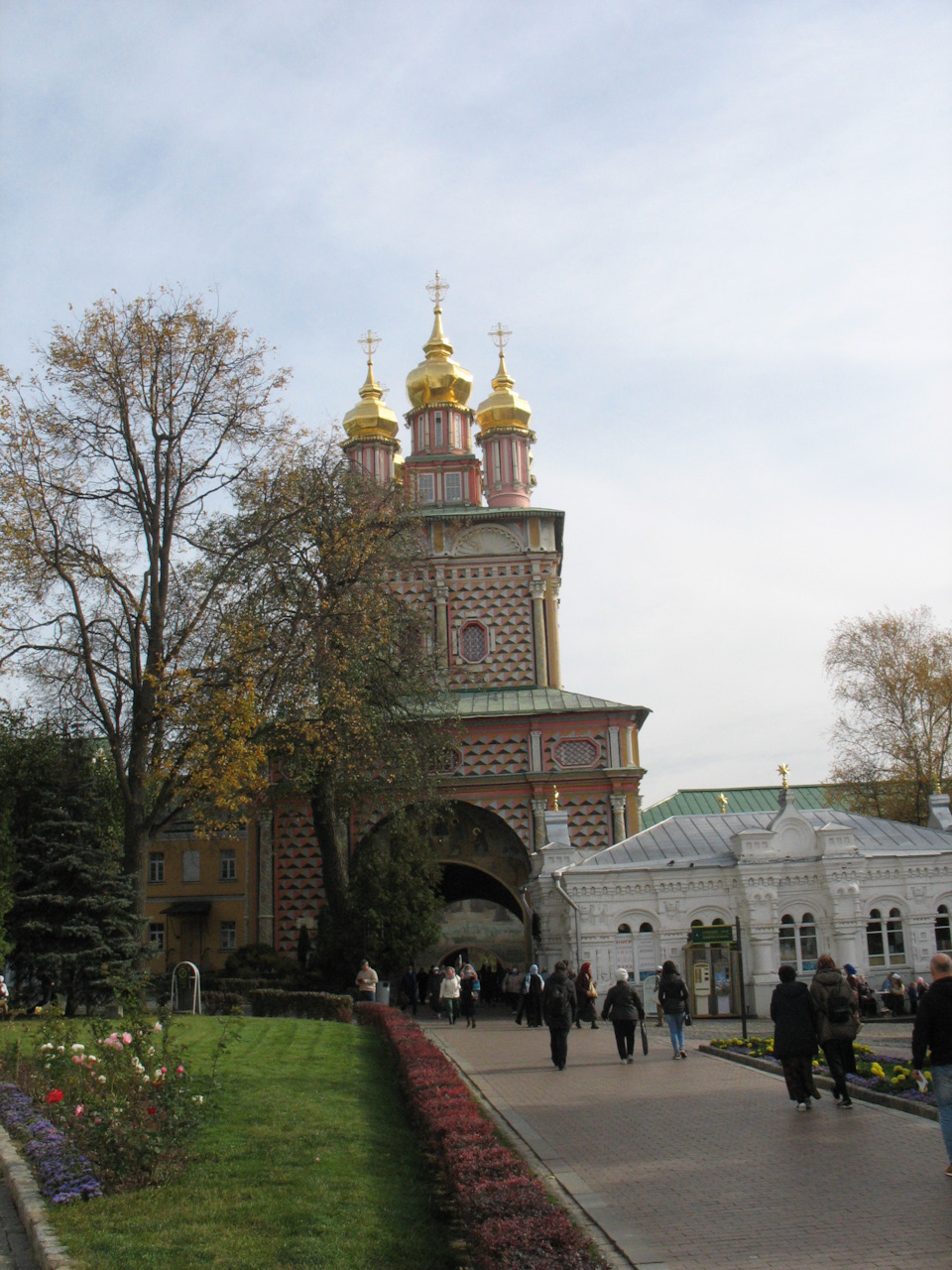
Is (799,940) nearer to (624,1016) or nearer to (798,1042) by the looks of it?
(624,1016)

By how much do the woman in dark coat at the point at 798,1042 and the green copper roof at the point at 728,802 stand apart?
93.5 ft

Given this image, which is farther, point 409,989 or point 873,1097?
point 409,989

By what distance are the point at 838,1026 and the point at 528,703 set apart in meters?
22.2

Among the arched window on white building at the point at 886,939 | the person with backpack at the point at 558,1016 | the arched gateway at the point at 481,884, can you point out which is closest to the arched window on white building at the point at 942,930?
the arched window on white building at the point at 886,939

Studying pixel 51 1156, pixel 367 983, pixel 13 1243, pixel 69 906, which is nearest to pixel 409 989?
pixel 367 983

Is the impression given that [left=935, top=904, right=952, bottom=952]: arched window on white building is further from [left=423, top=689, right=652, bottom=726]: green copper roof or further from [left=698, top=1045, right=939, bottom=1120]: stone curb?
[left=698, top=1045, right=939, bottom=1120]: stone curb

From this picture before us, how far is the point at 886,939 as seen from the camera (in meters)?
22.6

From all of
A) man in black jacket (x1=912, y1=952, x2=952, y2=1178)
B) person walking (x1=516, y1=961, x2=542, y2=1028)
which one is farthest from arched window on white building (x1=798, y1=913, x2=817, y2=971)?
man in black jacket (x1=912, y1=952, x2=952, y2=1178)

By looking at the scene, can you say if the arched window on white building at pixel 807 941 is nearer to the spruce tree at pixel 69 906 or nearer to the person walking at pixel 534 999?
the person walking at pixel 534 999

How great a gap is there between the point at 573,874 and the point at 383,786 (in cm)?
501

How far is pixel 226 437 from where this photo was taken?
21.5 m

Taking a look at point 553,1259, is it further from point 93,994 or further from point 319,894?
point 319,894

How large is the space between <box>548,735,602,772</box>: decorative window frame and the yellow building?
836cm

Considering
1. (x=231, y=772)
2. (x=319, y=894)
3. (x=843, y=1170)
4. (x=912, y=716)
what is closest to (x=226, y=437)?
(x=231, y=772)
